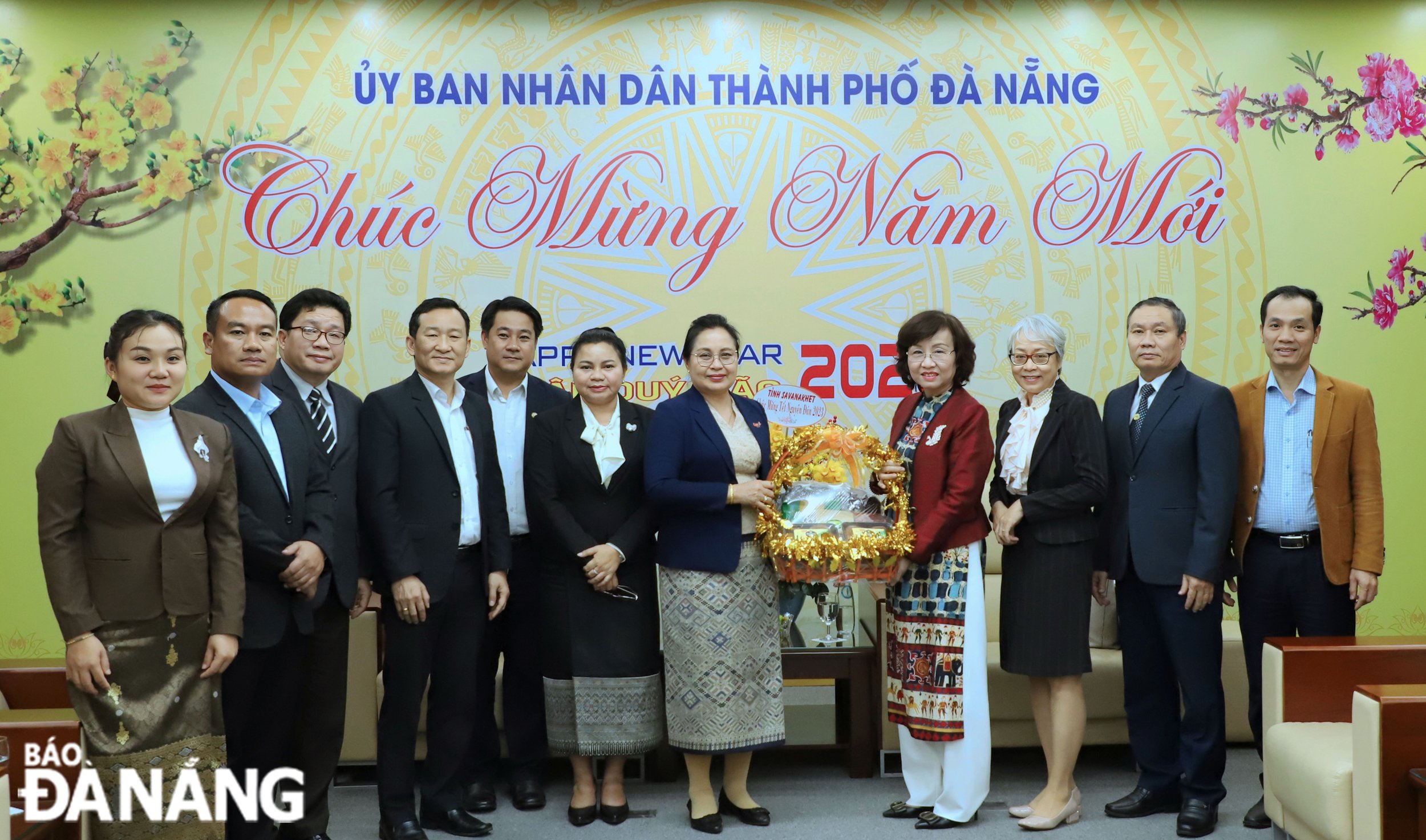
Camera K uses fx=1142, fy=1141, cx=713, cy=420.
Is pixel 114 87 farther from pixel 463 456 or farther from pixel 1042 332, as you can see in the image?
pixel 1042 332

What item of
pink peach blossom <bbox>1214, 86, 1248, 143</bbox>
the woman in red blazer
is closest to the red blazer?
the woman in red blazer

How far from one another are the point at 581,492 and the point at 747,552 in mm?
551

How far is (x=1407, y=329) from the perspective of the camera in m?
5.21

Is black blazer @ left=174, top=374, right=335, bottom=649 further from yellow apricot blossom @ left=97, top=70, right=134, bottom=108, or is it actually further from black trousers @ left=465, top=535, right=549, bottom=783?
yellow apricot blossom @ left=97, top=70, right=134, bottom=108

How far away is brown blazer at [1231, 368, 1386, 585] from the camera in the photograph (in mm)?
3438

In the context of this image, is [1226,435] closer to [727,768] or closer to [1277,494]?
[1277,494]

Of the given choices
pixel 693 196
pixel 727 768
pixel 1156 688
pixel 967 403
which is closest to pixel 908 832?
pixel 727 768

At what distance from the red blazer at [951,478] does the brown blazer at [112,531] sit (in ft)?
6.35

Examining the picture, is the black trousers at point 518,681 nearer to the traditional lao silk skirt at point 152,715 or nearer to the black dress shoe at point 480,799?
the black dress shoe at point 480,799

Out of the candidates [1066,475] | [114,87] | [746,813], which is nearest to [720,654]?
[746,813]

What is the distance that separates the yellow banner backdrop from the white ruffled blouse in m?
1.70

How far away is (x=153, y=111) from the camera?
506 centimetres

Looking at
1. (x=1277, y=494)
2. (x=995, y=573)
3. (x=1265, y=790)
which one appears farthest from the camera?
(x=995, y=573)

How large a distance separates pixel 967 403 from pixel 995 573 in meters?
1.64
